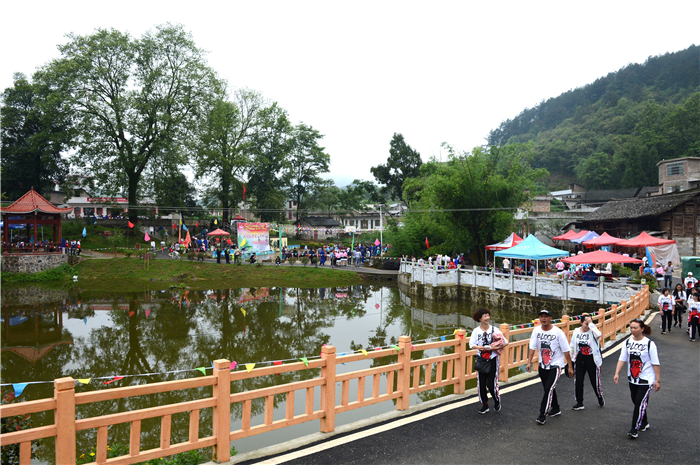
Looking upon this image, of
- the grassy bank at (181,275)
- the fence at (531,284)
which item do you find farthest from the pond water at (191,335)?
the grassy bank at (181,275)

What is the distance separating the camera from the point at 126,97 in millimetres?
36938

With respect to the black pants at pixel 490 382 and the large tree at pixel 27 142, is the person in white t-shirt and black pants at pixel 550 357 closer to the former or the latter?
the black pants at pixel 490 382

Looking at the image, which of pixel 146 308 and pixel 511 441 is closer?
pixel 511 441

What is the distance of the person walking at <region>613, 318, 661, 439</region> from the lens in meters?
5.39

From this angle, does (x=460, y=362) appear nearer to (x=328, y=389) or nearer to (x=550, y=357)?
(x=550, y=357)

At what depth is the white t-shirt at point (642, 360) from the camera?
5391mm

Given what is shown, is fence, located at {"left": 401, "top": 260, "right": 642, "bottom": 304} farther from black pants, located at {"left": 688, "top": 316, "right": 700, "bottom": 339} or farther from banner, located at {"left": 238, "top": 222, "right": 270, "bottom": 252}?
banner, located at {"left": 238, "top": 222, "right": 270, "bottom": 252}

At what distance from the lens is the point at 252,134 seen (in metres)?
47.0

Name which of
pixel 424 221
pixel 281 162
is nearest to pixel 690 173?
pixel 424 221

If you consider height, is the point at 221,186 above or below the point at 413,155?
below

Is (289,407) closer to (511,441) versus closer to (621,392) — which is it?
(511,441)

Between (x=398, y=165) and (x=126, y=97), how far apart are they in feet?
104

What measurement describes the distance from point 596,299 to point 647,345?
14425mm

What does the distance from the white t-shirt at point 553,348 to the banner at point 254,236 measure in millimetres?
30330
